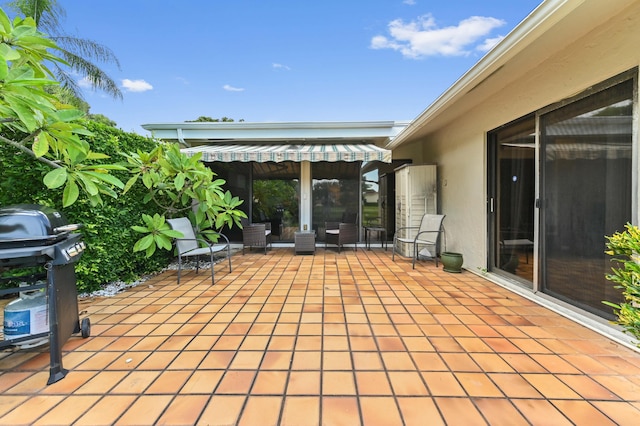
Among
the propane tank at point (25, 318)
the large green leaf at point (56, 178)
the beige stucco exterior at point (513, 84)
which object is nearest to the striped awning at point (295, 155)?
the beige stucco exterior at point (513, 84)

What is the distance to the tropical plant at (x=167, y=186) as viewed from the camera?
5.16 metres

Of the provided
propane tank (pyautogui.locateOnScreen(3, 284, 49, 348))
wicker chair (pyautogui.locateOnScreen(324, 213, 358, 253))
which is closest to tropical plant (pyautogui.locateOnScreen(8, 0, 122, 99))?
wicker chair (pyautogui.locateOnScreen(324, 213, 358, 253))

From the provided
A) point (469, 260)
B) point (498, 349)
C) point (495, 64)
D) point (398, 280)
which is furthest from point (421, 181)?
point (498, 349)

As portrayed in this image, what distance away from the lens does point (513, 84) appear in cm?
488

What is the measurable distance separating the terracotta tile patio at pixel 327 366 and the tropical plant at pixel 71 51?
1606 cm

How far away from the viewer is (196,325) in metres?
3.51

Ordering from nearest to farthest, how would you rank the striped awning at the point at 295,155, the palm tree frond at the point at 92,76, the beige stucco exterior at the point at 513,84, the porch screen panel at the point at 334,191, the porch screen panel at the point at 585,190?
the beige stucco exterior at the point at 513,84, the porch screen panel at the point at 585,190, the striped awning at the point at 295,155, the porch screen panel at the point at 334,191, the palm tree frond at the point at 92,76

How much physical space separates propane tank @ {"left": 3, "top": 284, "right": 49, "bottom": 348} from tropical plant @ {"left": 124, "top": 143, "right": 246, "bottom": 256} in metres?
2.36

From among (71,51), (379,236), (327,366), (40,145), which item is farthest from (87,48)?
(327,366)

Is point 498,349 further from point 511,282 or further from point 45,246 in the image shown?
point 45,246

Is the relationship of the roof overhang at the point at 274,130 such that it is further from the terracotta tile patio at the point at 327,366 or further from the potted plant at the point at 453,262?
the terracotta tile patio at the point at 327,366

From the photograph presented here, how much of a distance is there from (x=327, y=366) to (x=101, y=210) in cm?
460

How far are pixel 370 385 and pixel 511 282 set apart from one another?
4276 millimetres

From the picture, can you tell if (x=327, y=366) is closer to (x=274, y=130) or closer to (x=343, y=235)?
(x=343, y=235)
